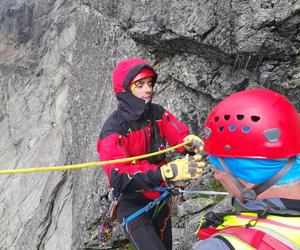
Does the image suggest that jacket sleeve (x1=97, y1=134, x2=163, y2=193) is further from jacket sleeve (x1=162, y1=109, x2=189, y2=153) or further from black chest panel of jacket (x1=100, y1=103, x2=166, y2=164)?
jacket sleeve (x1=162, y1=109, x2=189, y2=153)

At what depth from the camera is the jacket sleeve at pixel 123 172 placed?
5.16 meters

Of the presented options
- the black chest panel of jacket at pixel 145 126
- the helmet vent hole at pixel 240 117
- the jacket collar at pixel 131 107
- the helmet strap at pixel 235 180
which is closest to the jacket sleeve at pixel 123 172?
the black chest panel of jacket at pixel 145 126

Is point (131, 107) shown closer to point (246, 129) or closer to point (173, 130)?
point (173, 130)

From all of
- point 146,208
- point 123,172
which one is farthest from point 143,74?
point 146,208

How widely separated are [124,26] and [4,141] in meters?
18.2

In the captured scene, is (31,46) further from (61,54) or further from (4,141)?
(4,141)

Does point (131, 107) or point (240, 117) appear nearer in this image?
point (240, 117)

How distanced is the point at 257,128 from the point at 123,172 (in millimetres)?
2616

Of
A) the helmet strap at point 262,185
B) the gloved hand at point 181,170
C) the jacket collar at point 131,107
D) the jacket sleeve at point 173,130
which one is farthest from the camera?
the jacket sleeve at point 173,130

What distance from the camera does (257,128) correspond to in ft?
9.50

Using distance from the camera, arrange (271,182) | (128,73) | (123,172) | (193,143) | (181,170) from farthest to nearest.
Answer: (193,143) < (128,73) < (123,172) < (181,170) < (271,182)

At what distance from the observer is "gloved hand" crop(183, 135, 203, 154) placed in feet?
19.8

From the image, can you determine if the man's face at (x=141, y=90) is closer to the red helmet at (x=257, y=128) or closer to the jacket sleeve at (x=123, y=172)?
the jacket sleeve at (x=123, y=172)

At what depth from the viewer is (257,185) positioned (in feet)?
9.29
